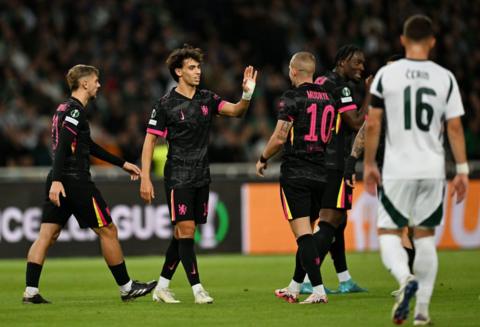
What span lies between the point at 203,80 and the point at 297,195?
483 inches

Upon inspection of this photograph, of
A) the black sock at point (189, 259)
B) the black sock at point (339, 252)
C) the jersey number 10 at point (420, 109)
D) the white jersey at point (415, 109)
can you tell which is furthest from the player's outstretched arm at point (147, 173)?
the jersey number 10 at point (420, 109)

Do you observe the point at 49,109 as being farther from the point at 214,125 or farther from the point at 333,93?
the point at 333,93

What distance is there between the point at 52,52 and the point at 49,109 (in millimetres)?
1541

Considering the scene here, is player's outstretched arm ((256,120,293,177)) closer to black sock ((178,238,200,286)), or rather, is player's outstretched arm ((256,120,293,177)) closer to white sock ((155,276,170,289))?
black sock ((178,238,200,286))

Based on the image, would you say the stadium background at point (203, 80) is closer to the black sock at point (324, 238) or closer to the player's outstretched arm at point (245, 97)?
the black sock at point (324, 238)

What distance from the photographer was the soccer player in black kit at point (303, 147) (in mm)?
10289

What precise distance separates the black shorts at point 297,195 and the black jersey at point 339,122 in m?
0.99

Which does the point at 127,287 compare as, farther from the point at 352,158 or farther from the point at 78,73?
the point at 352,158

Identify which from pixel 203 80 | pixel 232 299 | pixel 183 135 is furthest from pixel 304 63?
pixel 203 80

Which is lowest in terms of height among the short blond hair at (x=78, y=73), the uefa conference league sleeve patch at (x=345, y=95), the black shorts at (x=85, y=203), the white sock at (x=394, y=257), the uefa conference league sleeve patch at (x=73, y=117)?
the white sock at (x=394, y=257)

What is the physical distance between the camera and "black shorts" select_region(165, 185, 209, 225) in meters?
10.5

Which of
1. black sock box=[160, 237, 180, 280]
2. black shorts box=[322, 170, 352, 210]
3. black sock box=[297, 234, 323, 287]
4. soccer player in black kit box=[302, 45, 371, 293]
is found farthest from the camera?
black shorts box=[322, 170, 352, 210]

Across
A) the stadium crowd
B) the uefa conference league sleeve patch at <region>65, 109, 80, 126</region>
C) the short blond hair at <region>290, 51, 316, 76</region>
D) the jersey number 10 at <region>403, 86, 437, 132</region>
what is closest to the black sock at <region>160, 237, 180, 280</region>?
the uefa conference league sleeve patch at <region>65, 109, 80, 126</region>

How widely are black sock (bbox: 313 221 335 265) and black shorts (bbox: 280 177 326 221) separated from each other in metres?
0.76
